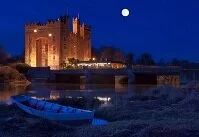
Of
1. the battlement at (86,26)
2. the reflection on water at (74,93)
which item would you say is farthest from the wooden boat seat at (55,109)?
the battlement at (86,26)

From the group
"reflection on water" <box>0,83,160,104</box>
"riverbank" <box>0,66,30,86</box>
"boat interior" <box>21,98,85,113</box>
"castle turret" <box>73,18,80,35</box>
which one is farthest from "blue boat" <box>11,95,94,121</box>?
"castle turret" <box>73,18,80,35</box>

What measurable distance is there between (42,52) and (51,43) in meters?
4.36

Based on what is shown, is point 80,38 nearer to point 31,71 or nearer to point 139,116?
point 31,71

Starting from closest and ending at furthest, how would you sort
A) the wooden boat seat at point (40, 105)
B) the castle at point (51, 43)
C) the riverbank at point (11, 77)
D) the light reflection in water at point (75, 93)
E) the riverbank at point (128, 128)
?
1. the riverbank at point (128, 128)
2. the wooden boat seat at point (40, 105)
3. the light reflection in water at point (75, 93)
4. the riverbank at point (11, 77)
5. the castle at point (51, 43)

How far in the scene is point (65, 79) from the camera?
104 m

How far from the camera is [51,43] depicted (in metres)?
123

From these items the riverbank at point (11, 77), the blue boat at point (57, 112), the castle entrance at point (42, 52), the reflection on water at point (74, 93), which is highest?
the castle entrance at point (42, 52)

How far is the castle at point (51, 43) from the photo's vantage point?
122 meters

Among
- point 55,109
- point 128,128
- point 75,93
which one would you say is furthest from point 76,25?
point 128,128

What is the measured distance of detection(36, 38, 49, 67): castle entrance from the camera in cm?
12538

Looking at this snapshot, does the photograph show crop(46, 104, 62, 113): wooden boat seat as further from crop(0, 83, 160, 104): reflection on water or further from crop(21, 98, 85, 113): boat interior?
crop(0, 83, 160, 104): reflection on water

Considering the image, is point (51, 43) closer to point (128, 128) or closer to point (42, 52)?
point (42, 52)

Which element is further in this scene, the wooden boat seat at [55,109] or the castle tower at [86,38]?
the castle tower at [86,38]

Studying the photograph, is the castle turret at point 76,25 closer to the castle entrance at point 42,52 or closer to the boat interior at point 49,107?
the castle entrance at point 42,52
